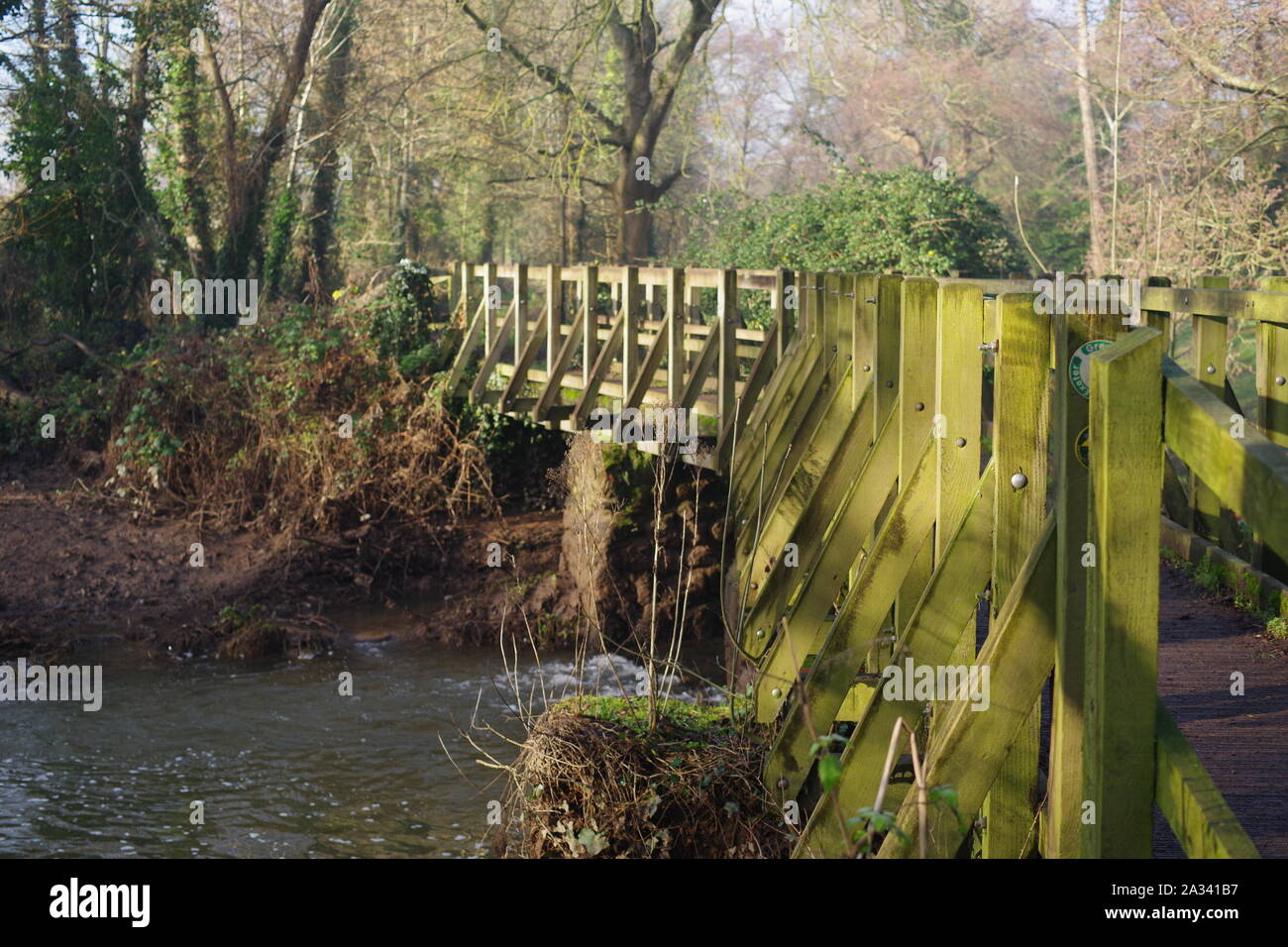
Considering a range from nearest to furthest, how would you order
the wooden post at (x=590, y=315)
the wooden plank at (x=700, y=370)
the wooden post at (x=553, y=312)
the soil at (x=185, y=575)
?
the wooden plank at (x=700, y=370), the wooden post at (x=590, y=315), the wooden post at (x=553, y=312), the soil at (x=185, y=575)

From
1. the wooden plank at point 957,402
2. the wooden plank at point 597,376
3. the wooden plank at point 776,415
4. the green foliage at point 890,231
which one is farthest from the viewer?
the green foliage at point 890,231

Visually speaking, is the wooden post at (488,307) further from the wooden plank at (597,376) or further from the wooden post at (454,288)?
the wooden plank at (597,376)

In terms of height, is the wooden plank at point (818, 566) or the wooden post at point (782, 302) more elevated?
the wooden post at point (782, 302)

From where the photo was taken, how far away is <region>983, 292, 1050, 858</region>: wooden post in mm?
4188

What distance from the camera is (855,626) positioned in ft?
19.0

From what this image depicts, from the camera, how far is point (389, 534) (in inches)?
695

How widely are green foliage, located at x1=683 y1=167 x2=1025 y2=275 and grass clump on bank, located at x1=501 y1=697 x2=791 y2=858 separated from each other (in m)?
12.6

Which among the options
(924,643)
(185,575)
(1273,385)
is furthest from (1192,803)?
(185,575)

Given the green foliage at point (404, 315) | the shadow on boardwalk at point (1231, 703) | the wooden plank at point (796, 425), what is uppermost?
the green foliage at point (404, 315)

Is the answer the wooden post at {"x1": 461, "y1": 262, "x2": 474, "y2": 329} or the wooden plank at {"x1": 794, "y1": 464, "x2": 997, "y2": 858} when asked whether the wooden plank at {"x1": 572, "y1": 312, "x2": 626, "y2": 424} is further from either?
the wooden plank at {"x1": 794, "y1": 464, "x2": 997, "y2": 858}

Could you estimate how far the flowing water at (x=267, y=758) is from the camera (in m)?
10.2

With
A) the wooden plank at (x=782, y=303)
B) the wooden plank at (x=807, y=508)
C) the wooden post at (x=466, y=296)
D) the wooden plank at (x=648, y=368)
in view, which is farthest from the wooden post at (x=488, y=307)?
the wooden plank at (x=807, y=508)

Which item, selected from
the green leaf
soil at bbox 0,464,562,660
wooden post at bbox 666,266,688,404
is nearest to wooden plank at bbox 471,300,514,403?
soil at bbox 0,464,562,660

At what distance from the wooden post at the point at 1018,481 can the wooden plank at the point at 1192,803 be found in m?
Result: 1.01
